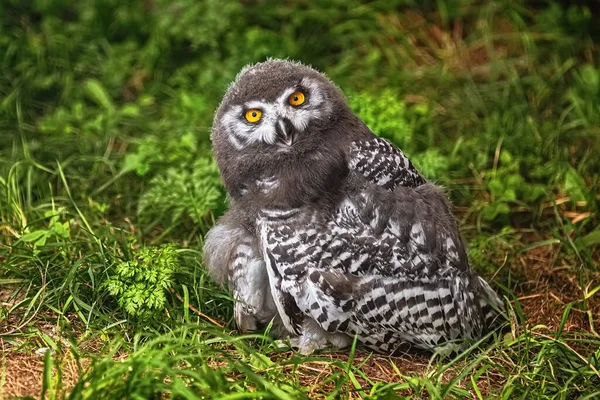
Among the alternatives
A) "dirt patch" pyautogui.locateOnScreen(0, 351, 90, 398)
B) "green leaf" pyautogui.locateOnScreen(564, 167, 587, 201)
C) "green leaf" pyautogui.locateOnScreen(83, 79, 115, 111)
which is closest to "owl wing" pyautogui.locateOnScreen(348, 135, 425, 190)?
"dirt patch" pyautogui.locateOnScreen(0, 351, 90, 398)

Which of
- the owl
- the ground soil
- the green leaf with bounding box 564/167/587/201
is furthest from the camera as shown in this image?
the green leaf with bounding box 564/167/587/201

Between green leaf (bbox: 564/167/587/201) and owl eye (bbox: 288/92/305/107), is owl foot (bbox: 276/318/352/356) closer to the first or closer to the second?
owl eye (bbox: 288/92/305/107)

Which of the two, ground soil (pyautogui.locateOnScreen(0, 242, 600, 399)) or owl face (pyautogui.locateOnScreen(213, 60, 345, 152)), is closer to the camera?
ground soil (pyautogui.locateOnScreen(0, 242, 600, 399))

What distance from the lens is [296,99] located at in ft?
14.7

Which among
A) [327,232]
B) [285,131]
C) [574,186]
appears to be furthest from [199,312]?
[574,186]

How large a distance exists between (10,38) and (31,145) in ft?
4.75

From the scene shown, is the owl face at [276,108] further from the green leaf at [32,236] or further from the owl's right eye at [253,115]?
the green leaf at [32,236]

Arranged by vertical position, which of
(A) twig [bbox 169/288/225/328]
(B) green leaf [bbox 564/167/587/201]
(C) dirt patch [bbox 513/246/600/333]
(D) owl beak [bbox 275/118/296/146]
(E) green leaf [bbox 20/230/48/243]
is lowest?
(C) dirt patch [bbox 513/246/600/333]

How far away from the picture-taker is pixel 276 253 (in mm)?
4309

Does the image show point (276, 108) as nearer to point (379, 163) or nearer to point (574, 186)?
point (379, 163)

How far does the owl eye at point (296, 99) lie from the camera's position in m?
4.46

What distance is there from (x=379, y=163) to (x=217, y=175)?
1382mm

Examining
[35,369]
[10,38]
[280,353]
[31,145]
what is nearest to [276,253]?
[280,353]

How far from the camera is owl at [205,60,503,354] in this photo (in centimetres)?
433
